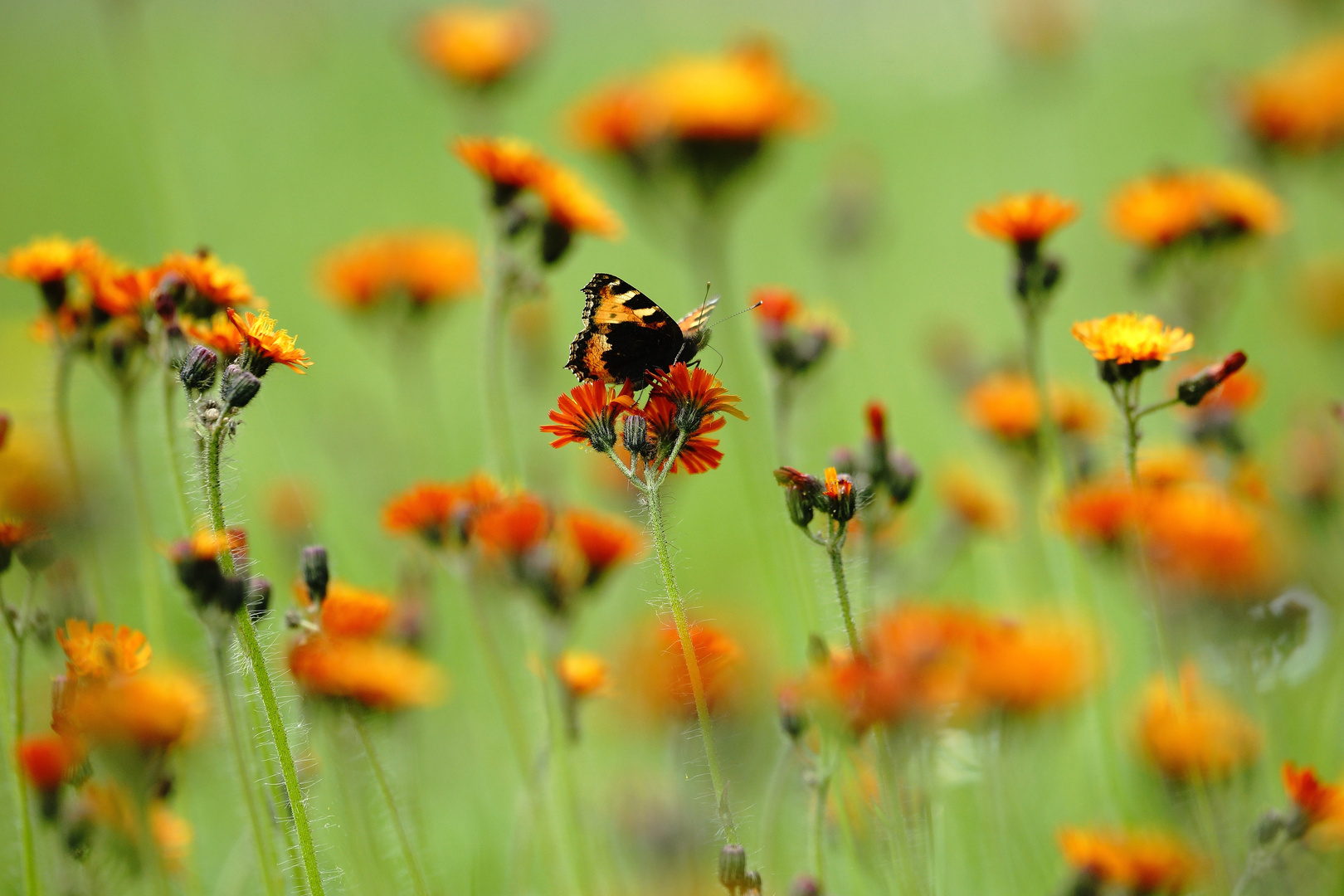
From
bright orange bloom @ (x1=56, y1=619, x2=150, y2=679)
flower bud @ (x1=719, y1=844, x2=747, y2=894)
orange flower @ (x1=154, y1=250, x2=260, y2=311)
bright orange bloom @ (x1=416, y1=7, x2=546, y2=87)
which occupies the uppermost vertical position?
bright orange bloom @ (x1=416, y1=7, x2=546, y2=87)

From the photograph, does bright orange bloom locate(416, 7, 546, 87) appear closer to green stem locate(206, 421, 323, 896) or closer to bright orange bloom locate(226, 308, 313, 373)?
bright orange bloom locate(226, 308, 313, 373)

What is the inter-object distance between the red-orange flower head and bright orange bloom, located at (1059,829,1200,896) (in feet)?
3.64

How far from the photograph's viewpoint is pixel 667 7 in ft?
40.7

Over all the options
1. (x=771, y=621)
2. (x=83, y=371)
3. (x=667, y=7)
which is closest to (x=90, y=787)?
(x=771, y=621)

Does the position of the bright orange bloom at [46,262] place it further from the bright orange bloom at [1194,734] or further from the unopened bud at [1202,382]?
the bright orange bloom at [1194,734]

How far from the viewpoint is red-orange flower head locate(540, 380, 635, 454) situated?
6.23ft

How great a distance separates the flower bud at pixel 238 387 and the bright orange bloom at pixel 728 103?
209 centimetres

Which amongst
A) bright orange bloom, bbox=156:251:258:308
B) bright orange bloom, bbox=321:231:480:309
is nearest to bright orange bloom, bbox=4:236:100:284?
A: bright orange bloom, bbox=156:251:258:308

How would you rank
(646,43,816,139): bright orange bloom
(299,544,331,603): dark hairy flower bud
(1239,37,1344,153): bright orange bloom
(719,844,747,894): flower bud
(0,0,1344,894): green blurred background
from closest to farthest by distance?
1. (719,844,747,894): flower bud
2. (299,544,331,603): dark hairy flower bud
3. (0,0,1344,894): green blurred background
4. (646,43,816,139): bright orange bloom
5. (1239,37,1344,153): bright orange bloom

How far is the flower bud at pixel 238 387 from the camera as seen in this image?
5.51 feet

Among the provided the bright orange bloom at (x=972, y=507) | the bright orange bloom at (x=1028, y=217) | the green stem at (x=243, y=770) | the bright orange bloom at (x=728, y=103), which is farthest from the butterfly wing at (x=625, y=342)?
the bright orange bloom at (x=728, y=103)

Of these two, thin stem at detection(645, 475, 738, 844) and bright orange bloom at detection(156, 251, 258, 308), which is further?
bright orange bloom at detection(156, 251, 258, 308)

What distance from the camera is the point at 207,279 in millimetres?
2125

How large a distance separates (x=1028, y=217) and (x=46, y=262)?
223 centimetres
